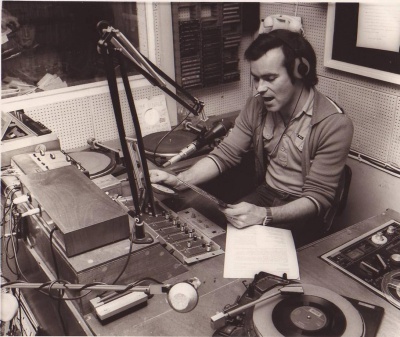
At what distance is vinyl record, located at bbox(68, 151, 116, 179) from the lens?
2.15 m

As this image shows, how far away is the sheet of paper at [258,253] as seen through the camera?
1555mm

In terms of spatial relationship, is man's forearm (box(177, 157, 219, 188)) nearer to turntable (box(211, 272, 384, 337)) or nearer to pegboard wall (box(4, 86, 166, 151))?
pegboard wall (box(4, 86, 166, 151))

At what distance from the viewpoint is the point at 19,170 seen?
1957 millimetres

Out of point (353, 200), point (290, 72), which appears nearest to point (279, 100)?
point (290, 72)

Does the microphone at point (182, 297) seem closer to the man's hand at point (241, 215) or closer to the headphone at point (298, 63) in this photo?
the man's hand at point (241, 215)

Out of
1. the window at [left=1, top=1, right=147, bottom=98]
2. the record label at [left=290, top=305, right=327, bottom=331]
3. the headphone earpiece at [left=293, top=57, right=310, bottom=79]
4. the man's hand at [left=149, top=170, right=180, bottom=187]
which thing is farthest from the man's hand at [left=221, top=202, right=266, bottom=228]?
→ the window at [left=1, top=1, right=147, bottom=98]

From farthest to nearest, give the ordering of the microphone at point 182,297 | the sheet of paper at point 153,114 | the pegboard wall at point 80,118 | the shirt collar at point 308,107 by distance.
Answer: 1. the sheet of paper at point 153,114
2. the pegboard wall at point 80,118
3. the shirt collar at point 308,107
4. the microphone at point 182,297

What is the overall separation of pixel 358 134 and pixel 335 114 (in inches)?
24.3

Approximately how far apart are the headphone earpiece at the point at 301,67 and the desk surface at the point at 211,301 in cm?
75

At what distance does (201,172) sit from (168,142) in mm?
305

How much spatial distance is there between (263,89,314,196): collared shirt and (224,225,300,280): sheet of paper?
0.46m

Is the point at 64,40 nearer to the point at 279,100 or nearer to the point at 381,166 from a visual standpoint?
the point at 279,100

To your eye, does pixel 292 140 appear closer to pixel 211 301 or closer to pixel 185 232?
pixel 185 232

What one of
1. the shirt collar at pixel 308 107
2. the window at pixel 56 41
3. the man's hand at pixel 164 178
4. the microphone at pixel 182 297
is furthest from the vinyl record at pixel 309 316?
the window at pixel 56 41
